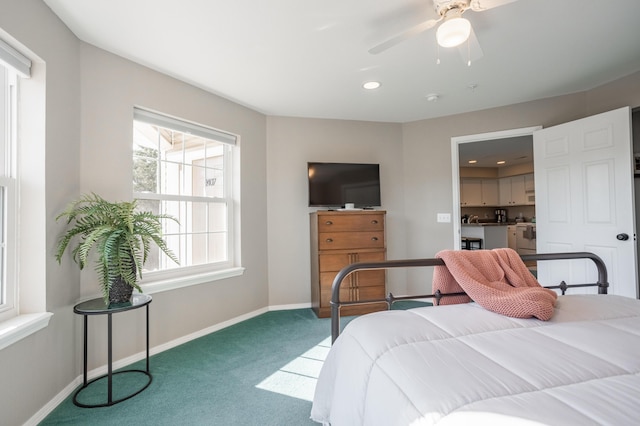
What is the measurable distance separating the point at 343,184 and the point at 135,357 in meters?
2.70

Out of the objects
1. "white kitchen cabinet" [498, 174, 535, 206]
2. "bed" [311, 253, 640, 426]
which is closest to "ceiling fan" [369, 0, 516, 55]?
"bed" [311, 253, 640, 426]

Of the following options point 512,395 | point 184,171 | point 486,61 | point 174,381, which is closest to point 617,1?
point 486,61

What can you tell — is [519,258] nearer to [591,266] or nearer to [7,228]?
[591,266]

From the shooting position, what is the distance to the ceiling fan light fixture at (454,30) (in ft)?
5.45

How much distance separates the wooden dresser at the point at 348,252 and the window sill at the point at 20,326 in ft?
7.67

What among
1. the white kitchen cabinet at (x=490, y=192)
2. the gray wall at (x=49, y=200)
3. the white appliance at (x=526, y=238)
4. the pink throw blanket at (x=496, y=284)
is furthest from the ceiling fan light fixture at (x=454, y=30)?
the white kitchen cabinet at (x=490, y=192)

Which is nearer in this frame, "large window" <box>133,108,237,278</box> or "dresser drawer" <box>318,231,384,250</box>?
"large window" <box>133,108,237,278</box>

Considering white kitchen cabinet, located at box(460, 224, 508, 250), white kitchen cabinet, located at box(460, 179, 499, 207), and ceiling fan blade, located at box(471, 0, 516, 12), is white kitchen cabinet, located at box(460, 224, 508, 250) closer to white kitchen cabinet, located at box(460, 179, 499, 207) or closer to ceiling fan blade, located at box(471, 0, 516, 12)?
white kitchen cabinet, located at box(460, 179, 499, 207)

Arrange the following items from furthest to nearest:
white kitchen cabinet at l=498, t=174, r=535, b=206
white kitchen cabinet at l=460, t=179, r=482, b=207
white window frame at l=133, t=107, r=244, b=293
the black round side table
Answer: white kitchen cabinet at l=460, t=179, r=482, b=207 < white kitchen cabinet at l=498, t=174, r=535, b=206 < white window frame at l=133, t=107, r=244, b=293 < the black round side table

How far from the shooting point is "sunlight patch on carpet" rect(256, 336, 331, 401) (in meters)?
2.00

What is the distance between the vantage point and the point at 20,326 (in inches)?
61.7

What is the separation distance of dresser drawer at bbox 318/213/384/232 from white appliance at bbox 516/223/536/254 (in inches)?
209

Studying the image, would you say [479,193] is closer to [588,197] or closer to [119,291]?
[588,197]

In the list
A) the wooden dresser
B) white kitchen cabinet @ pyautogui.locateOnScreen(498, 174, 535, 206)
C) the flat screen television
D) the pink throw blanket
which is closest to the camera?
the pink throw blanket
